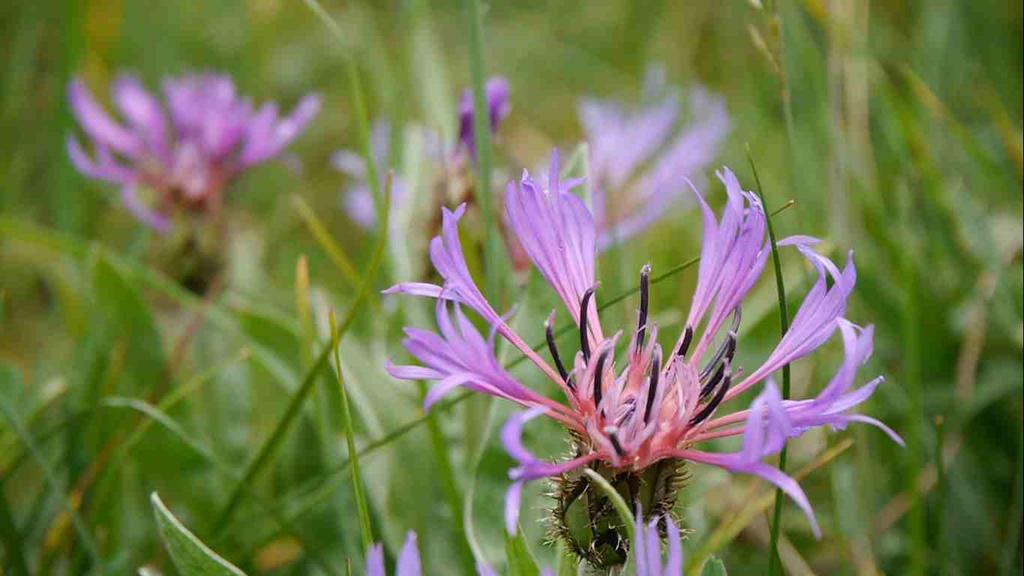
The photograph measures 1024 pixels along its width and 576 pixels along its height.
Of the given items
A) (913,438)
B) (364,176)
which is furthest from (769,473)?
(364,176)

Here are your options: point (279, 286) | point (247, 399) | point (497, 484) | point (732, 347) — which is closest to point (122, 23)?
point (279, 286)

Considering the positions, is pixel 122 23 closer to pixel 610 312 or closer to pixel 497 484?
pixel 610 312

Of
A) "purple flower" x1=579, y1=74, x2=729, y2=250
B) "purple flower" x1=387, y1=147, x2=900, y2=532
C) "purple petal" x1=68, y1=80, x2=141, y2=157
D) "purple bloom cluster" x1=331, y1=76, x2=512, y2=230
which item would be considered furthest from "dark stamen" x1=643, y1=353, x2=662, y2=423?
"purple petal" x1=68, y1=80, x2=141, y2=157

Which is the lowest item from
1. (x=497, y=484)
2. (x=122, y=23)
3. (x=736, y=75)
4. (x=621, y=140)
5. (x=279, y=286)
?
(x=497, y=484)

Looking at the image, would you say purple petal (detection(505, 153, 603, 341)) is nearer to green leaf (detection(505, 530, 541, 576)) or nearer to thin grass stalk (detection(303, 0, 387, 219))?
green leaf (detection(505, 530, 541, 576))

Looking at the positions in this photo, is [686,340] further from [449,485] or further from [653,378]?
[449,485]
